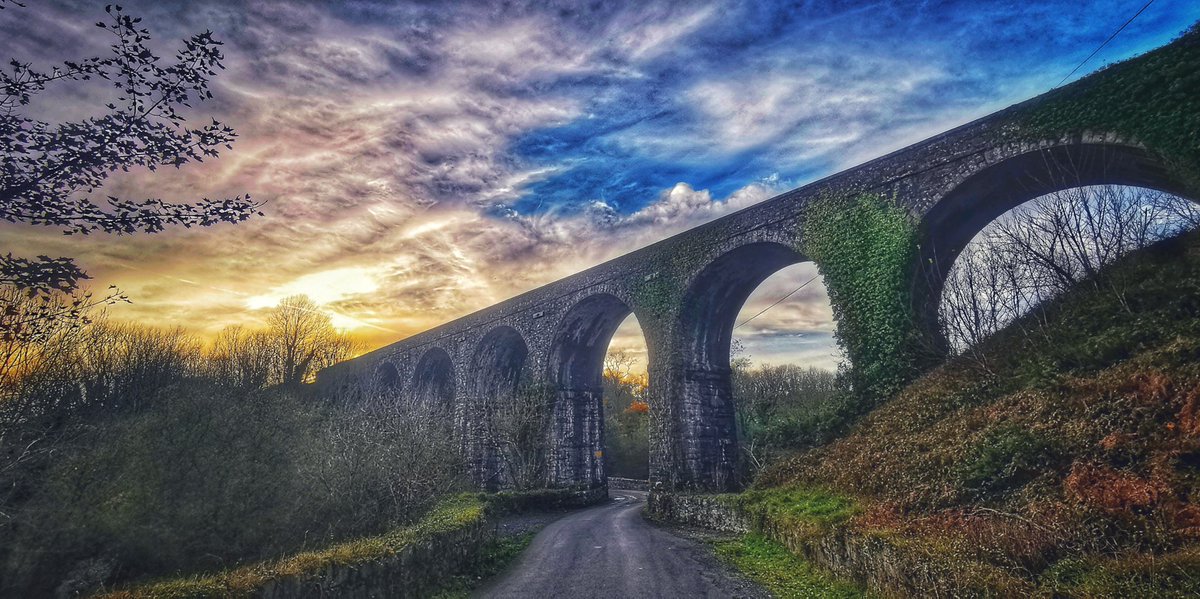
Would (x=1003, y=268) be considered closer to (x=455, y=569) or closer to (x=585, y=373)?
(x=455, y=569)

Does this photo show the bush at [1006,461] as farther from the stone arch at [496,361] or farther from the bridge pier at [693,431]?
the stone arch at [496,361]

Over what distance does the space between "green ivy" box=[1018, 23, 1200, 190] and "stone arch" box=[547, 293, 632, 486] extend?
1591 cm

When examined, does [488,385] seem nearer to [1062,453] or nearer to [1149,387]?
[1062,453]

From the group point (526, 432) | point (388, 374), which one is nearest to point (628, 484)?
point (526, 432)

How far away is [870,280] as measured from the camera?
48.1 ft

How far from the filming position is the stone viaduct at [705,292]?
11922mm

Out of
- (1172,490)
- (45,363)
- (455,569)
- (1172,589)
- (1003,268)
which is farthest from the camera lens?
(45,363)

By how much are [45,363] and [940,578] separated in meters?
21.7

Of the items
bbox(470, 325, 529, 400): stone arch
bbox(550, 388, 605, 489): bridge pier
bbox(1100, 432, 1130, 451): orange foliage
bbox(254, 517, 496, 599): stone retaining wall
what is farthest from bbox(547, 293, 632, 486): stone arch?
bbox(1100, 432, 1130, 451): orange foliage

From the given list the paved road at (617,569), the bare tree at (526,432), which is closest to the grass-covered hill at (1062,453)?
the paved road at (617,569)

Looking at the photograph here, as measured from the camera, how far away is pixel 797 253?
16766 mm

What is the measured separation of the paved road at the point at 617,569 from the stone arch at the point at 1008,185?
8643mm

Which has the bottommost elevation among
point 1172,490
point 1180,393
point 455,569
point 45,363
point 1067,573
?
point 455,569

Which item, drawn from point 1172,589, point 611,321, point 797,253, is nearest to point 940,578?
point 1172,589
